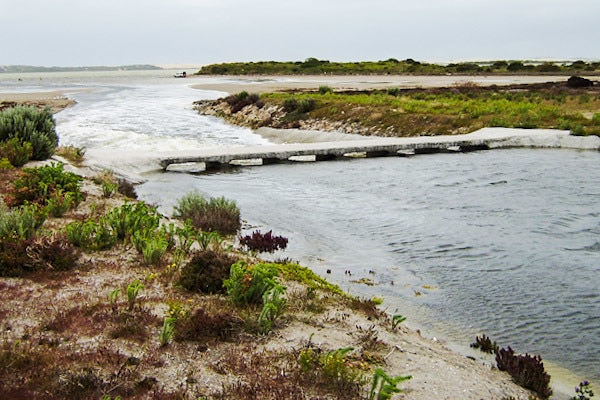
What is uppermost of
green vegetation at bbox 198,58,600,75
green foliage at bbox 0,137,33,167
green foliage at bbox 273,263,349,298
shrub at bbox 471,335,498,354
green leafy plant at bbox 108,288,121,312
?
green vegetation at bbox 198,58,600,75

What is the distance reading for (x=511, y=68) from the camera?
312 feet

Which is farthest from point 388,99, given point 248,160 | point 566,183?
point 566,183

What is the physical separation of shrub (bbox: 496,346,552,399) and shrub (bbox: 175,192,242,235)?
7192mm

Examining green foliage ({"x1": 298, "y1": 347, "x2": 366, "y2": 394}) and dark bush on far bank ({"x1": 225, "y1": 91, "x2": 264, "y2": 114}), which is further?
dark bush on far bank ({"x1": 225, "y1": 91, "x2": 264, "y2": 114})

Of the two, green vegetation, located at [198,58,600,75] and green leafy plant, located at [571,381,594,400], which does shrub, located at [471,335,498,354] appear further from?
green vegetation, located at [198,58,600,75]

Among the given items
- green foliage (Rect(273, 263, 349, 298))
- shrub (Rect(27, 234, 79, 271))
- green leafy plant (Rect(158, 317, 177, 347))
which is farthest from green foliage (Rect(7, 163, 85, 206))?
green leafy plant (Rect(158, 317, 177, 347))

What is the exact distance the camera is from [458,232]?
13.5 meters

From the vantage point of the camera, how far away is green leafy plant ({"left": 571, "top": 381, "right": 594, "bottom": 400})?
614 cm

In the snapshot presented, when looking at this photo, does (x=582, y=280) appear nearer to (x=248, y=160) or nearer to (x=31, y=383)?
(x=31, y=383)

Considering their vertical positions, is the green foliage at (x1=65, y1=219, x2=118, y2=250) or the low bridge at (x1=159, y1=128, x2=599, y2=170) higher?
the green foliage at (x1=65, y1=219, x2=118, y2=250)

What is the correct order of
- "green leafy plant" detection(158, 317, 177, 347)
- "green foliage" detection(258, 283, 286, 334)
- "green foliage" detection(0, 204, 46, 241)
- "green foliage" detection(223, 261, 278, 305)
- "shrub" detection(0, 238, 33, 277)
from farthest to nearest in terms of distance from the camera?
"green foliage" detection(0, 204, 46, 241) → "shrub" detection(0, 238, 33, 277) → "green foliage" detection(223, 261, 278, 305) → "green foliage" detection(258, 283, 286, 334) → "green leafy plant" detection(158, 317, 177, 347)

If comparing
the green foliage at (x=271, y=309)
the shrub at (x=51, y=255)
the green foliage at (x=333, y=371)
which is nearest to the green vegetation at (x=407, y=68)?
the shrub at (x=51, y=255)

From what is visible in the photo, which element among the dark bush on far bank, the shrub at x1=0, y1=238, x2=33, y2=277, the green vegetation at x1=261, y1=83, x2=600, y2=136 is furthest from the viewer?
the dark bush on far bank

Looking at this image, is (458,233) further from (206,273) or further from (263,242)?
(206,273)
